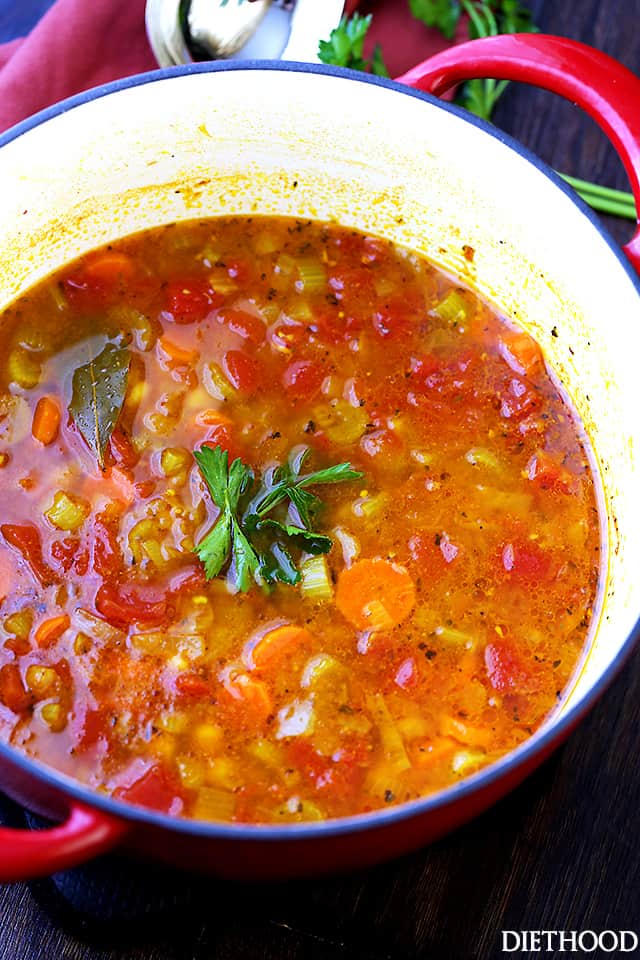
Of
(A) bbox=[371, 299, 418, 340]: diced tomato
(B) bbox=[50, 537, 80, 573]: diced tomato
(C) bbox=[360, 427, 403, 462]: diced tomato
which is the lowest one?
(B) bbox=[50, 537, 80, 573]: diced tomato

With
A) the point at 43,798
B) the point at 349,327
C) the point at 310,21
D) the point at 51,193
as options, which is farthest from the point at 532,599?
the point at 310,21

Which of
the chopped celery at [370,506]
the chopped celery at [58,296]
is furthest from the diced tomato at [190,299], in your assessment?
the chopped celery at [370,506]

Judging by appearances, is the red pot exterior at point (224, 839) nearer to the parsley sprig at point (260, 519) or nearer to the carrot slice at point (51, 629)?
the carrot slice at point (51, 629)

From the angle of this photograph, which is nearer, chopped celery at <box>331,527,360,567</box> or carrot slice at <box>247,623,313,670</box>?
carrot slice at <box>247,623,313,670</box>

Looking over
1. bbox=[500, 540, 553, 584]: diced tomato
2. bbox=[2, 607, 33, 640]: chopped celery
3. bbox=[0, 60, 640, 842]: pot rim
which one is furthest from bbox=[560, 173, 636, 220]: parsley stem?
bbox=[2, 607, 33, 640]: chopped celery

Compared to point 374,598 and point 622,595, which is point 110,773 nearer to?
point 374,598

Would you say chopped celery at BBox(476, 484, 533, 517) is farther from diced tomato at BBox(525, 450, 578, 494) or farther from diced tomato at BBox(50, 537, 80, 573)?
diced tomato at BBox(50, 537, 80, 573)

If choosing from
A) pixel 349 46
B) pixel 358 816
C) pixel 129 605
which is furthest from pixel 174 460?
pixel 349 46

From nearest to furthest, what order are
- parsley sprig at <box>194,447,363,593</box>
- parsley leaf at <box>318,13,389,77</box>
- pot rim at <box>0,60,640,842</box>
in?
pot rim at <box>0,60,640,842</box> → parsley sprig at <box>194,447,363,593</box> → parsley leaf at <box>318,13,389,77</box>
